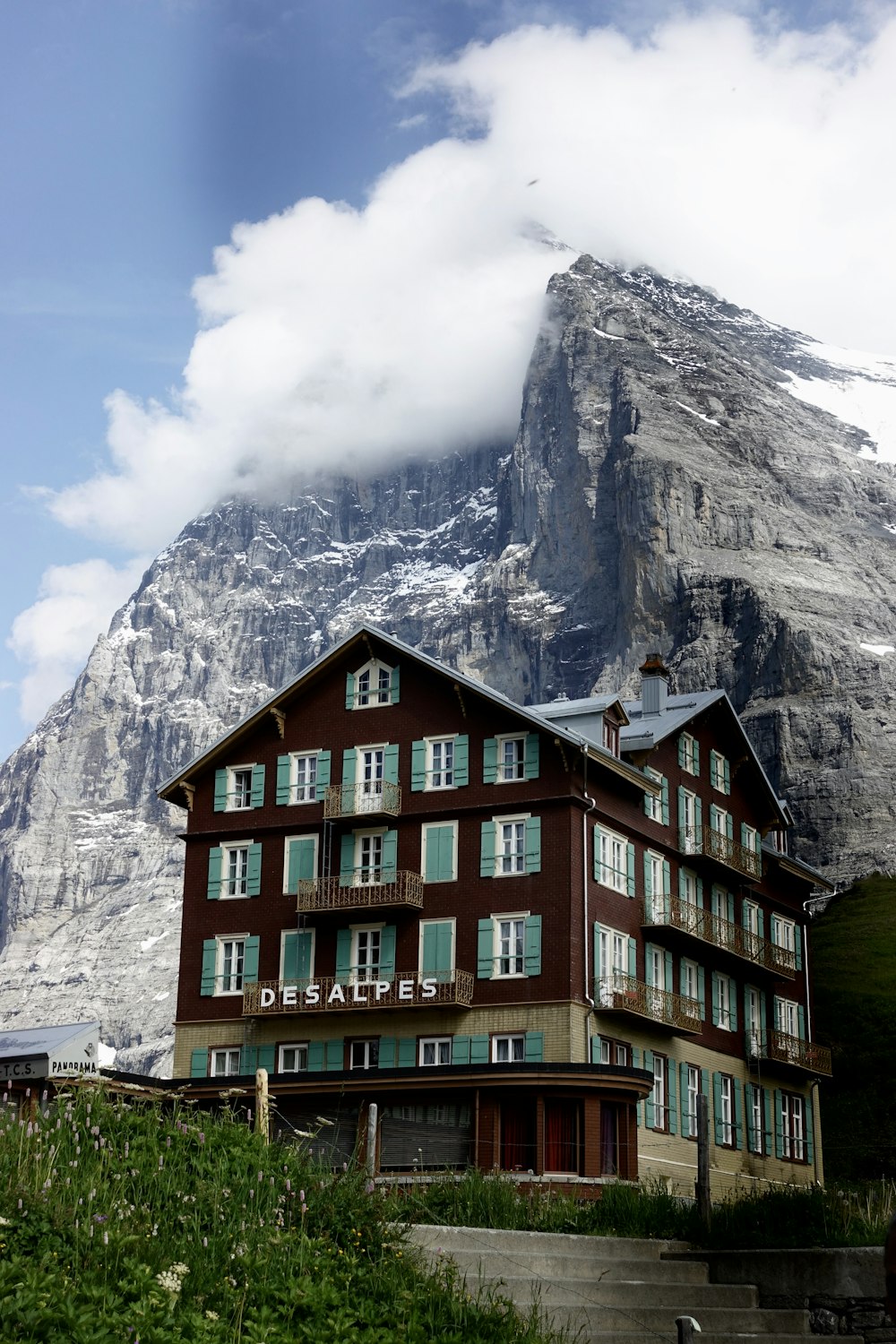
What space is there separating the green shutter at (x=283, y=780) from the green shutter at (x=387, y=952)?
5.26 metres

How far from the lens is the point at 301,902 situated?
45.7 m

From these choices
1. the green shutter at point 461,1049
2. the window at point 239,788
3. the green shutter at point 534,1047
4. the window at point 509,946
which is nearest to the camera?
the green shutter at point 534,1047

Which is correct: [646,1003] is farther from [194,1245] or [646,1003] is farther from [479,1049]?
[194,1245]

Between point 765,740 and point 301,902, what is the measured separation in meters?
108

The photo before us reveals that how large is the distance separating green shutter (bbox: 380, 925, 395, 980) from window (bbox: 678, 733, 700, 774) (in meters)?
11.2

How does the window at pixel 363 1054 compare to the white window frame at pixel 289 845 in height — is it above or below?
below

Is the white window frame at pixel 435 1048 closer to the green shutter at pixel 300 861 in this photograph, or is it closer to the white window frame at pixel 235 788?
the green shutter at pixel 300 861

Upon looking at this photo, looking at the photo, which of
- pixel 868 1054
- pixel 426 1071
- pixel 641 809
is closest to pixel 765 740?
pixel 868 1054

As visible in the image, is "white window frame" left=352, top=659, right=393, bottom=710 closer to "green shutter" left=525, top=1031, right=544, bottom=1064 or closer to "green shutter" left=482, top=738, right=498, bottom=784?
"green shutter" left=482, top=738, right=498, bottom=784

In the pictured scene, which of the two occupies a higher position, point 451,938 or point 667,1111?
point 451,938

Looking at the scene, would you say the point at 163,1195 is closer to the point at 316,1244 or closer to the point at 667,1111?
the point at 316,1244

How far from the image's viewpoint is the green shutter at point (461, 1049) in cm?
4253

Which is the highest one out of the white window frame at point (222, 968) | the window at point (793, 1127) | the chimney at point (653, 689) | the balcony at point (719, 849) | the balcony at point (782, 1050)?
the chimney at point (653, 689)

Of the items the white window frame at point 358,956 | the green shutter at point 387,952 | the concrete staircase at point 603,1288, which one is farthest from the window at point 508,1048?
the concrete staircase at point 603,1288
